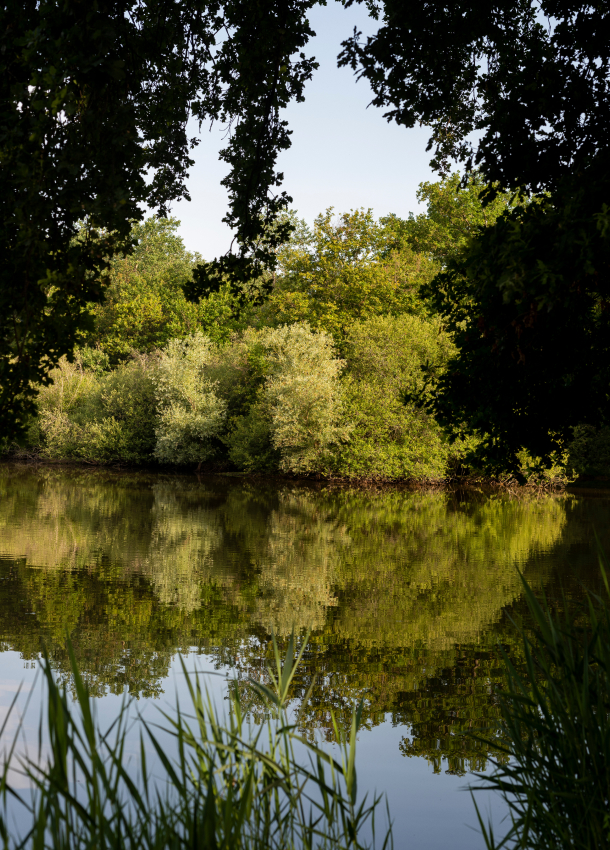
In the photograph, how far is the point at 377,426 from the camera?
33.7 meters

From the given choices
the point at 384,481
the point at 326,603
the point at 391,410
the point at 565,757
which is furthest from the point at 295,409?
the point at 565,757

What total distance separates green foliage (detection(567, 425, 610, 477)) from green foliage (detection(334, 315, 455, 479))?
5.48 meters

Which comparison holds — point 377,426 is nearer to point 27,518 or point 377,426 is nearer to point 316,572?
point 27,518

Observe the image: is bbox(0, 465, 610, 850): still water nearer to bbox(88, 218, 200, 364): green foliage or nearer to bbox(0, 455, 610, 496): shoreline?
bbox(0, 455, 610, 496): shoreline

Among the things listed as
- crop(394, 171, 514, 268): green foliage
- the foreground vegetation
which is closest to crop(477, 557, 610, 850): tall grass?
the foreground vegetation

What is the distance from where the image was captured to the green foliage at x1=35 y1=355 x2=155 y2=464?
39.5 metres

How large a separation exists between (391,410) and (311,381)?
3.57 metres

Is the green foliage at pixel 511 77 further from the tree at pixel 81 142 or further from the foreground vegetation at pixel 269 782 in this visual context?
the foreground vegetation at pixel 269 782

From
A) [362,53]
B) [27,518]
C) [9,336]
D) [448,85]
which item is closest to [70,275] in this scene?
[9,336]

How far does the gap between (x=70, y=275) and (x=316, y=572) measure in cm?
1019

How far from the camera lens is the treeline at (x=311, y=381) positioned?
A: 1320 inches

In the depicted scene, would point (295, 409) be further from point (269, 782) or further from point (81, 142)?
point (269, 782)

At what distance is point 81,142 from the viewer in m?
6.01

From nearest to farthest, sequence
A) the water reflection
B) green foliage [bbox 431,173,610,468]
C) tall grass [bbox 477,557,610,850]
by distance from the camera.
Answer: tall grass [bbox 477,557,610,850], green foliage [bbox 431,173,610,468], the water reflection
